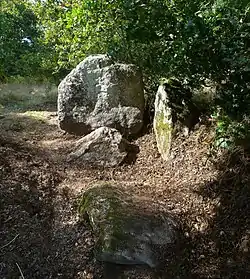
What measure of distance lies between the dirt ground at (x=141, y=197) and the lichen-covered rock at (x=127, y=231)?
8cm

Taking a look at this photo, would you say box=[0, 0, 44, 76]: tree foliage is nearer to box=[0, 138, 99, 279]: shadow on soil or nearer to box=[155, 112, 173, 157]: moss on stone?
box=[155, 112, 173, 157]: moss on stone

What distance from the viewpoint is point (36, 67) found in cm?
1025

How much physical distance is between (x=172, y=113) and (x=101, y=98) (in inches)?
55.7

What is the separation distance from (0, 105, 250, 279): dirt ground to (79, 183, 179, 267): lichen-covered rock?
84 mm

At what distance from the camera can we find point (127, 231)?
3.05 metres

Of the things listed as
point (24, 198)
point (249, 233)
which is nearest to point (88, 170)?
point (24, 198)

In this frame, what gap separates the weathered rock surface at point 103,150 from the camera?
4.61 metres

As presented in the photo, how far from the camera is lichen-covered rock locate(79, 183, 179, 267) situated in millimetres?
2906

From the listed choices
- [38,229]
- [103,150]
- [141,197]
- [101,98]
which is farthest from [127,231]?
[101,98]

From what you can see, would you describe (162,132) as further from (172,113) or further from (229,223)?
(229,223)

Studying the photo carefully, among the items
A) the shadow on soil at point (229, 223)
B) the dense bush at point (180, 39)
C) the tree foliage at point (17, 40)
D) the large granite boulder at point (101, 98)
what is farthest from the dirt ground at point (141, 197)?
the tree foliage at point (17, 40)

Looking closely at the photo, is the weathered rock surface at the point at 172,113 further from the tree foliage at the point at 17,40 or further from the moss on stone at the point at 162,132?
the tree foliage at the point at 17,40

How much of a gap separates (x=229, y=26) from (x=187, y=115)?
1.29 m

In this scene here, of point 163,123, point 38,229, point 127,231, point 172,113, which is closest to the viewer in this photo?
point 127,231
